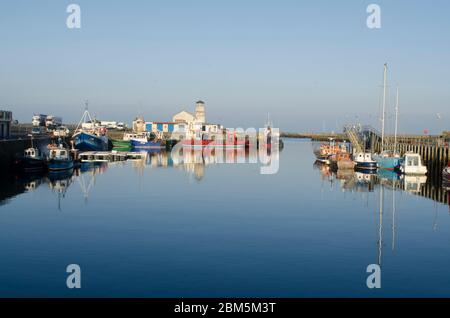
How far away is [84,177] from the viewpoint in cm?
5603

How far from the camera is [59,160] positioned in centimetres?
5988

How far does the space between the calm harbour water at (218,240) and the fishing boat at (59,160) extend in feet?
33.2

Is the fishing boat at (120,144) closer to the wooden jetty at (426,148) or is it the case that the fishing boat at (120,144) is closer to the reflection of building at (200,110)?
the wooden jetty at (426,148)

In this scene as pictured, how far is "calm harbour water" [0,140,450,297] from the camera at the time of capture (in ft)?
64.0

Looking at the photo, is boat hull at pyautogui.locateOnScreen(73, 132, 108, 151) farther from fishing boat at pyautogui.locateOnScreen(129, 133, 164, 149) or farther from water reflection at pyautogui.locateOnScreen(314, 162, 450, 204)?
water reflection at pyautogui.locateOnScreen(314, 162, 450, 204)

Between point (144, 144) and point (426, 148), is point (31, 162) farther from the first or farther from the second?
point (144, 144)

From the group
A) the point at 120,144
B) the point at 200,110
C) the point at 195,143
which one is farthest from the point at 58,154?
the point at 200,110

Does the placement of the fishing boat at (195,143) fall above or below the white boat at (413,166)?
below

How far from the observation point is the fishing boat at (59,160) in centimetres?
5950

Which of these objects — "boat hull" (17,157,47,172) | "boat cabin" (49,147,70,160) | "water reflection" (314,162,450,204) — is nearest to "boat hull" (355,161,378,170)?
"water reflection" (314,162,450,204)

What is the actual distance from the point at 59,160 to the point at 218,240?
122ft

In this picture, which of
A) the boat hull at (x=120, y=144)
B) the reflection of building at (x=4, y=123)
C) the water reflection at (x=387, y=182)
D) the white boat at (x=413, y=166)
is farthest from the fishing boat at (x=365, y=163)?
the boat hull at (x=120, y=144)
